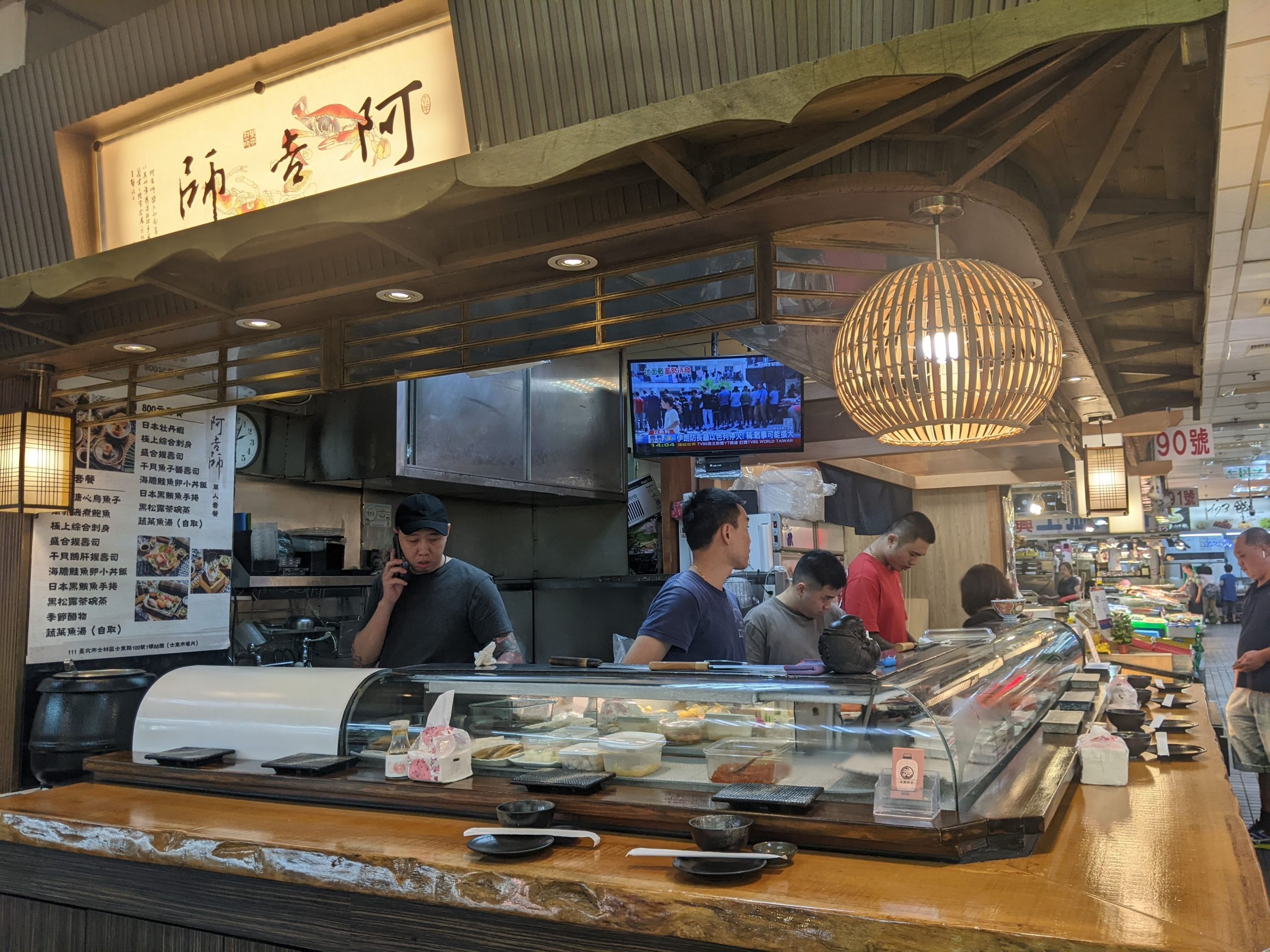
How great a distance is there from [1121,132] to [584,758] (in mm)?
2106

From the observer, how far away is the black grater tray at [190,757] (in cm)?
245

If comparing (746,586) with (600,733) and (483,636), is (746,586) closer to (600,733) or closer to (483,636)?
(483,636)

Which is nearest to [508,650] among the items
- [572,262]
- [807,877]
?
[572,262]

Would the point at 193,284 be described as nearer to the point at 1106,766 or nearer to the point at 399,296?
the point at 399,296

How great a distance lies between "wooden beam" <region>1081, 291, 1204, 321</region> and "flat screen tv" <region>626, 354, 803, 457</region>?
73.1 inches

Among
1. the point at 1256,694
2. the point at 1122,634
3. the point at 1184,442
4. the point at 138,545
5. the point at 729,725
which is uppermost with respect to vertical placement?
the point at 1184,442

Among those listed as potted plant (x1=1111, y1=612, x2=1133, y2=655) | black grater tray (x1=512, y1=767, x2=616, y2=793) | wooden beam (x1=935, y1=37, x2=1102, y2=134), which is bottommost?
potted plant (x1=1111, y1=612, x2=1133, y2=655)

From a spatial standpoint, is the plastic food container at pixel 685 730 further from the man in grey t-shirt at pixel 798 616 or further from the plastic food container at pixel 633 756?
the man in grey t-shirt at pixel 798 616

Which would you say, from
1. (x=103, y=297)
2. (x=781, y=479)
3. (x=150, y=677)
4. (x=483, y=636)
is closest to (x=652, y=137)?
(x=483, y=636)

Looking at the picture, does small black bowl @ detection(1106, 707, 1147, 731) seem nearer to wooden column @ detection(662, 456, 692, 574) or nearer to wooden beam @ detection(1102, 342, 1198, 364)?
wooden beam @ detection(1102, 342, 1198, 364)

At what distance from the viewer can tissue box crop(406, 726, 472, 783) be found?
213 centimetres

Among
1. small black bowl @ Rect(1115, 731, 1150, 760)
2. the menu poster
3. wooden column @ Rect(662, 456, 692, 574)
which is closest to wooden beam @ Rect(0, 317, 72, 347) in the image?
the menu poster

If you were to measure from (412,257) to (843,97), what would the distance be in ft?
4.88

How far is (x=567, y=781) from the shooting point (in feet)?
6.48
